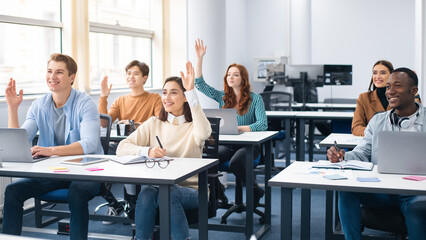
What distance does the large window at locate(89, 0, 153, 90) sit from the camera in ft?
20.3

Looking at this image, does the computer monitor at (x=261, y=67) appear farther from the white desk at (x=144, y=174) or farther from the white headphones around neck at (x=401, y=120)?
the white desk at (x=144, y=174)

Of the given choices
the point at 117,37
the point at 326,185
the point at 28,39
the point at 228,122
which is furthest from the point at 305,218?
the point at 117,37

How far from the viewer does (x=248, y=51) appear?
1018cm

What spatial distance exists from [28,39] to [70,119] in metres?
2.17

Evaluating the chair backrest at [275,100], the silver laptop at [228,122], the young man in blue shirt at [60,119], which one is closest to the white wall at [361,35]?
the chair backrest at [275,100]

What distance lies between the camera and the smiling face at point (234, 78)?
186 inches

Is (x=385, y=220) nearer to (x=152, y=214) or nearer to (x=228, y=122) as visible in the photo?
(x=152, y=214)

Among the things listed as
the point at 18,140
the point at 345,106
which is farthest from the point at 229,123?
the point at 345,106

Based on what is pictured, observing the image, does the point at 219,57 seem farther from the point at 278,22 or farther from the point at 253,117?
the point at 278,22

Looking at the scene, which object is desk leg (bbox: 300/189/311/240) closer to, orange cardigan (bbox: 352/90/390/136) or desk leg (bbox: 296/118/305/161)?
orange cardigan (bbox: 352/90/390/136)

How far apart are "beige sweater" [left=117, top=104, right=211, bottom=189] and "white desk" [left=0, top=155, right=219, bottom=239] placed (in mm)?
159

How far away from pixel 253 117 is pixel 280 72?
346cm

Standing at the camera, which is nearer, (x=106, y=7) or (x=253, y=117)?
(x=253, y=117)

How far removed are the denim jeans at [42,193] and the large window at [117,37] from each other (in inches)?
119
